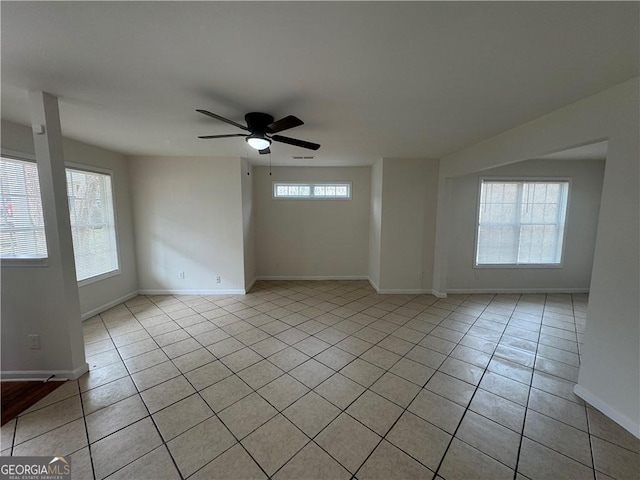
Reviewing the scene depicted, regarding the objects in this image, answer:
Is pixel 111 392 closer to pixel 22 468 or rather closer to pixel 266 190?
pixel 22 468

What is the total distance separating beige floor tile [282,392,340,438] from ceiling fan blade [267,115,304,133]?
7.66ft

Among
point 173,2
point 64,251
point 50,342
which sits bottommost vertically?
point 50,342

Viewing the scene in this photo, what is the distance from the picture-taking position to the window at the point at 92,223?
11.2 feet

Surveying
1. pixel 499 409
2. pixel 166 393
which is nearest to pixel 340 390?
pixel 499 409

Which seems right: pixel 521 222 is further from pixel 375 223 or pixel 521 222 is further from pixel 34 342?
pixel 34 342

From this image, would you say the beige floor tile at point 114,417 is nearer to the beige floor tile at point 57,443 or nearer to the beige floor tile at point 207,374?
the beige floor tile at point 57,443

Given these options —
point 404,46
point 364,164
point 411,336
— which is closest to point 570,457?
point 411,336

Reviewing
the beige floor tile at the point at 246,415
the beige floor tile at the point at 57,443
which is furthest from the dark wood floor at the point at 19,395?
the beige floor tile at the point at 246,415

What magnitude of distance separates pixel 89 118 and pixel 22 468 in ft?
9.78

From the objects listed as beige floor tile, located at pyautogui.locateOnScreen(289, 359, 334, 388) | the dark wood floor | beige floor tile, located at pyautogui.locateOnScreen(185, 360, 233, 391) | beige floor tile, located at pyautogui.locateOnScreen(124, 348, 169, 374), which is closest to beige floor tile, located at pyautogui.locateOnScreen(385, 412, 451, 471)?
beige floor tile, located at pyautogui.locateOnScreen(289, 359, 334, 388)

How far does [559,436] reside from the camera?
1.72m

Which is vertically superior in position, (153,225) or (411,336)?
(153,225)

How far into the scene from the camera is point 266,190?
209 inches

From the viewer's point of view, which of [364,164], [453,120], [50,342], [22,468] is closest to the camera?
[22,468]
